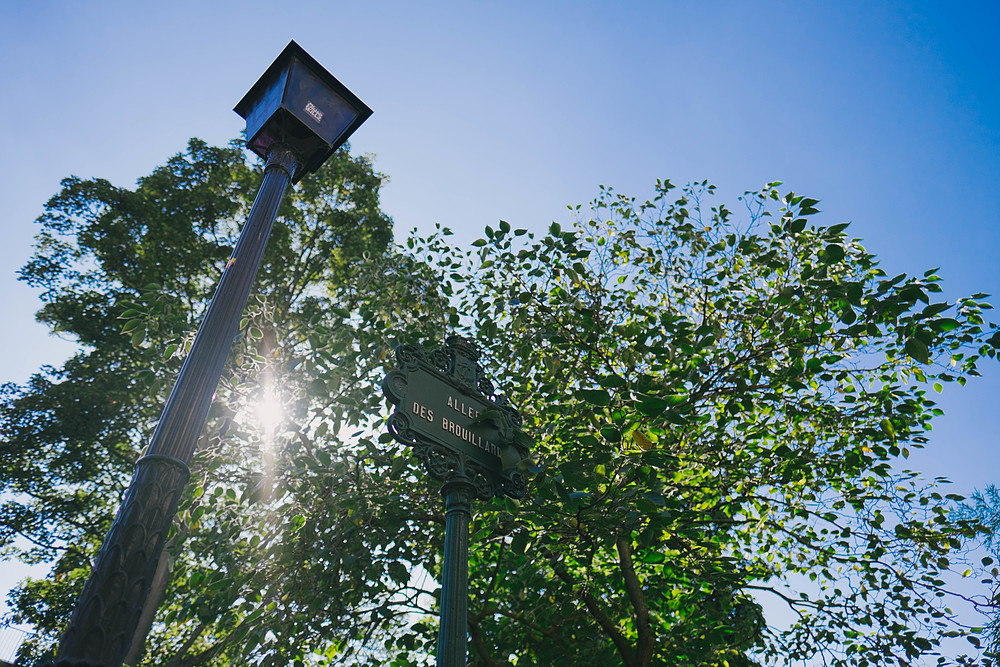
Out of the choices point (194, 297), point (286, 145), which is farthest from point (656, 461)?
point (194, 297)

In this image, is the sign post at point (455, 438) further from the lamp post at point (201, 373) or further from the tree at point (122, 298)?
the tree at point (122, 298)

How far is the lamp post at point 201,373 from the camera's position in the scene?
201cm

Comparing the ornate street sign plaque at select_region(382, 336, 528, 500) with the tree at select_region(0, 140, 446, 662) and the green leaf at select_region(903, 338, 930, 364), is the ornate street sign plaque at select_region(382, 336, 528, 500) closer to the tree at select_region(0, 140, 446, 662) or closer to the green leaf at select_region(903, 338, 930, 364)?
Answer: the green leaf at select_region(903, 338, 930, 364)

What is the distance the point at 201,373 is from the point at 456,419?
4.08ft

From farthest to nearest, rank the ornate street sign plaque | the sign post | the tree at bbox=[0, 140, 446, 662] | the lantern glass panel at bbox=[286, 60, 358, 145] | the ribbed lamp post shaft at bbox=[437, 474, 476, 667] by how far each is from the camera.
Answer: the tree at bbox=[0, 140, 446, 662], the lantern glass panel at bbox=[286, 60, 358, 145], the ornate street sign plaque, the sign post, the ribbed lamp post shaft at bbox=[437, 474, 476, 667]

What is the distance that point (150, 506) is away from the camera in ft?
7.37

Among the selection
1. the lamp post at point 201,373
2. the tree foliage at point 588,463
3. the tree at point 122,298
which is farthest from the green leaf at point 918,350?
the tree at point 122,298

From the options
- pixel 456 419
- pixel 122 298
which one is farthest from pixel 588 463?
pixel 122 298

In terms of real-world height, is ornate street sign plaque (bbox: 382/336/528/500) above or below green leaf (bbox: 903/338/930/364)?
below

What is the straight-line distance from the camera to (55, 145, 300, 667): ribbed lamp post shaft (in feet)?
6.43

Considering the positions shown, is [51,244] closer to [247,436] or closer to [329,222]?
[329,222]

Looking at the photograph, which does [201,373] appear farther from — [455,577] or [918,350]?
[918,350]

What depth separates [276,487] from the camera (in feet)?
21.8

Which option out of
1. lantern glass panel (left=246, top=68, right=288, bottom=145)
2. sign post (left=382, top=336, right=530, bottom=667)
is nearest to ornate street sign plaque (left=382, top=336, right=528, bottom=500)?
sign post (left=382, top=336, right=530, bottom=667)
